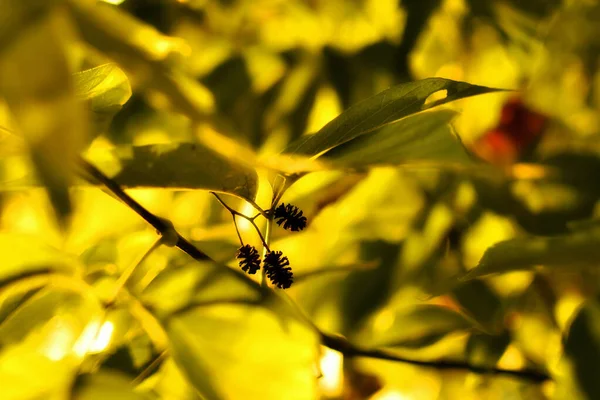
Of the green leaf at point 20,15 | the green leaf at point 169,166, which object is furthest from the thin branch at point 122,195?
the green leaf at point 20,15

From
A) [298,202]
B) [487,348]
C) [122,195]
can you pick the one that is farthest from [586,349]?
[122,195]

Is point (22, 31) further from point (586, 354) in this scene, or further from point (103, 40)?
point (586, 354)

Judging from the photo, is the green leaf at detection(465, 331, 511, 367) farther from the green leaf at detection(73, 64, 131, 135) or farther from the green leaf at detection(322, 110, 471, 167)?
the green leaf at detection(73, 64, 131, 135)

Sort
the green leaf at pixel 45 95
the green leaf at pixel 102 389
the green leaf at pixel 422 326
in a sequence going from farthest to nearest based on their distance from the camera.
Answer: the green leaf at pixel 422 326 → the green leaf at pixel 102 389 → the green leaf at pixel 45 95

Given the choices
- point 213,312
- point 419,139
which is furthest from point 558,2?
point 213,312

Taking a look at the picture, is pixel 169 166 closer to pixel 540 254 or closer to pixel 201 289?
pixel 201 289

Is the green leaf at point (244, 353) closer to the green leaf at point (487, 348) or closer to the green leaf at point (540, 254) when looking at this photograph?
the green leaf at point (540, 254)
